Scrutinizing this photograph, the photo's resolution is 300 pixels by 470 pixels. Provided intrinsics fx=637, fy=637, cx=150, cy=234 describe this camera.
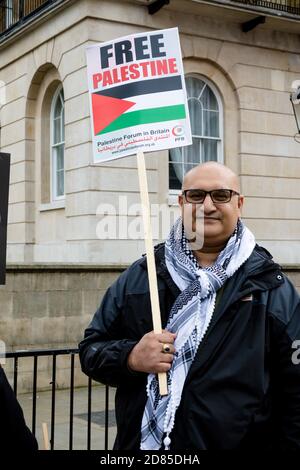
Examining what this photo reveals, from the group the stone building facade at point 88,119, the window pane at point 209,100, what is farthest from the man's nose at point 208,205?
the window pane at point 209,100

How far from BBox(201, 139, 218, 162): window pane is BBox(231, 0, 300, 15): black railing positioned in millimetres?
3256

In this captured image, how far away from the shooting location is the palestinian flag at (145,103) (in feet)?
11.1

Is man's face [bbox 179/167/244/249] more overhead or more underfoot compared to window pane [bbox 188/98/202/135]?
more underfoot

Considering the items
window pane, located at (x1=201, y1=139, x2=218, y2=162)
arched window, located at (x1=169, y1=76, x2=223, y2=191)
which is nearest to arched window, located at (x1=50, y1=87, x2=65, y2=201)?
arched window, located at (x1=169, y1=76, x2=223, y2=191)

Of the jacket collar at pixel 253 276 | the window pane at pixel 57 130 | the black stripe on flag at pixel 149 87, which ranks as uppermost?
the window pane at pixel 57 130

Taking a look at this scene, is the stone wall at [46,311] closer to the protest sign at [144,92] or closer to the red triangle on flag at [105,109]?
the red triangle on flag at [105,109]

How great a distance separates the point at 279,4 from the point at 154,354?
1442 cm

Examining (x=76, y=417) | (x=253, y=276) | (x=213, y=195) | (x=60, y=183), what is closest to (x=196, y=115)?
(x=60, y=183)

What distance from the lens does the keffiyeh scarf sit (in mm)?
2793

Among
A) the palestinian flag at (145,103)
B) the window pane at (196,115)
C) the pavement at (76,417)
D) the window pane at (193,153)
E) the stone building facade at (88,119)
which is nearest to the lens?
the palestinian flag at (145,103)

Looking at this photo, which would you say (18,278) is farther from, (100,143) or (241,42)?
(241,42)

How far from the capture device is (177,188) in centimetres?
1456

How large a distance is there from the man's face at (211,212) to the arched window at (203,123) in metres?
11.8

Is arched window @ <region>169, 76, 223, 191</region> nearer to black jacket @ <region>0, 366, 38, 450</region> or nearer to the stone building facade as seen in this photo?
the stone building facade
